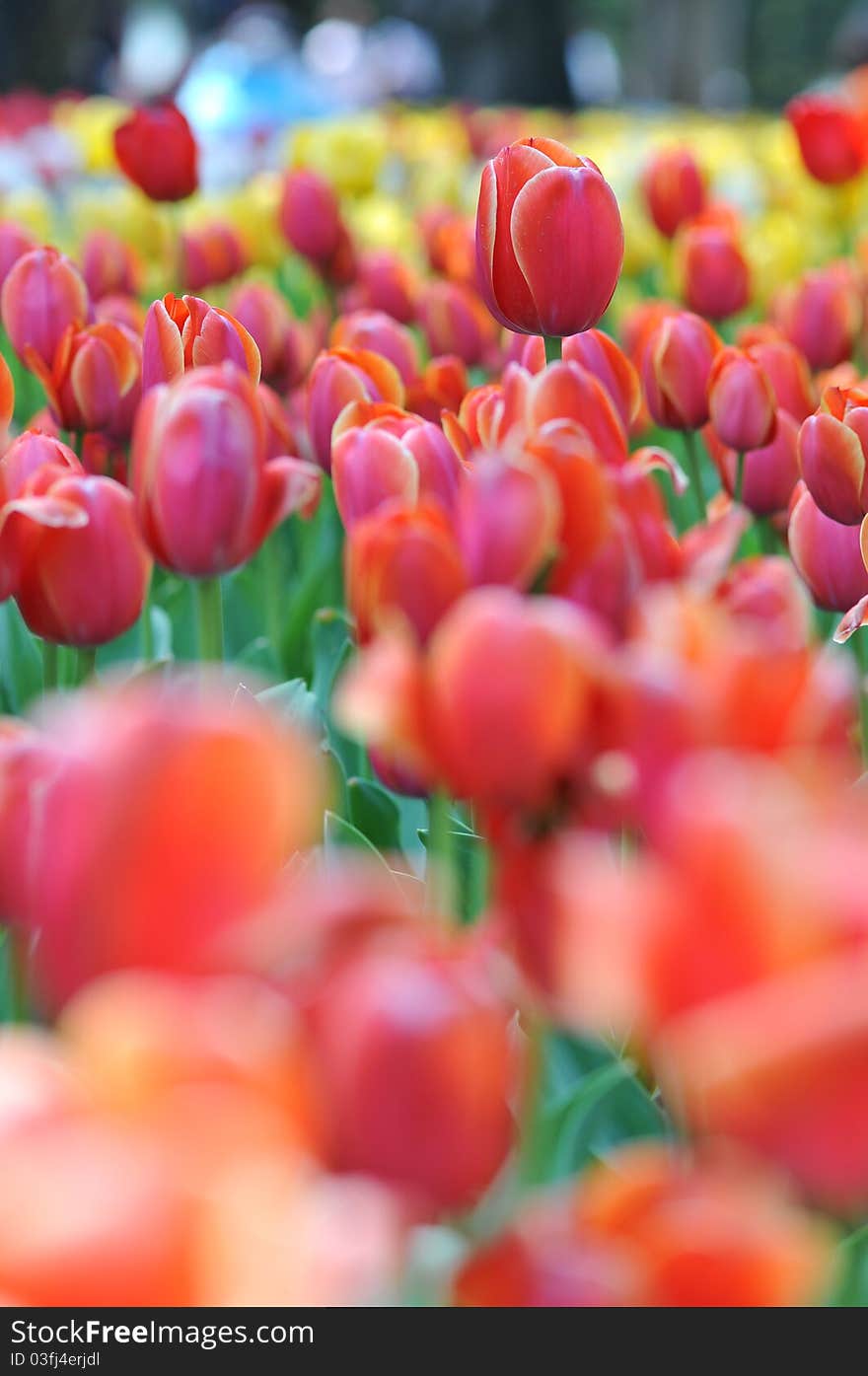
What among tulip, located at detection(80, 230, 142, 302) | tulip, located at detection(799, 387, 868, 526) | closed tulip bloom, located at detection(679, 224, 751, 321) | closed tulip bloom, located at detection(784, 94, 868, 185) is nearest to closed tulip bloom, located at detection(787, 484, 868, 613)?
tulip, located at detection(799, 387, 868, 526)

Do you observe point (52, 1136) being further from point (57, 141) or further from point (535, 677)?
point (57, 141)

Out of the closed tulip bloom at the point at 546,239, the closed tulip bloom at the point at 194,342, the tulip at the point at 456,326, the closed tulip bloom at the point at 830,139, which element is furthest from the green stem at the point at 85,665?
the closed tulip bloom at the point at 830,139

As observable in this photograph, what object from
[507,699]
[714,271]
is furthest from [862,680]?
[714,271]

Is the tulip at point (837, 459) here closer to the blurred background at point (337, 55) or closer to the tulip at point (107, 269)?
the tulip at point (107, 269)

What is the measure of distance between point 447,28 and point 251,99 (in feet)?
13.9

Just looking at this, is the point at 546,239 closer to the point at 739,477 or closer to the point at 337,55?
the point at 739,477

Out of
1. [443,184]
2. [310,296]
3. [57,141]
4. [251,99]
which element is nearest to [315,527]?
[310,296]

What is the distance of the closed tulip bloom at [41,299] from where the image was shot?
1.12 meters

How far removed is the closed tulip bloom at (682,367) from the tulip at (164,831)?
85 centimetres

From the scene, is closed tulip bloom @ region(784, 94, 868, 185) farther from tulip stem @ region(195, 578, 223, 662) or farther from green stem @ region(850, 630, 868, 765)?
tulip stem @ region(195, 578, 223, 662)

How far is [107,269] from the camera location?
5.60ft

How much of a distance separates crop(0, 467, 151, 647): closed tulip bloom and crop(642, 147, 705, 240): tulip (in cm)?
149

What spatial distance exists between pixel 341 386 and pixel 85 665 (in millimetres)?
243

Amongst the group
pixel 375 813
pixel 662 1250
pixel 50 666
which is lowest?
pixel 375 813
